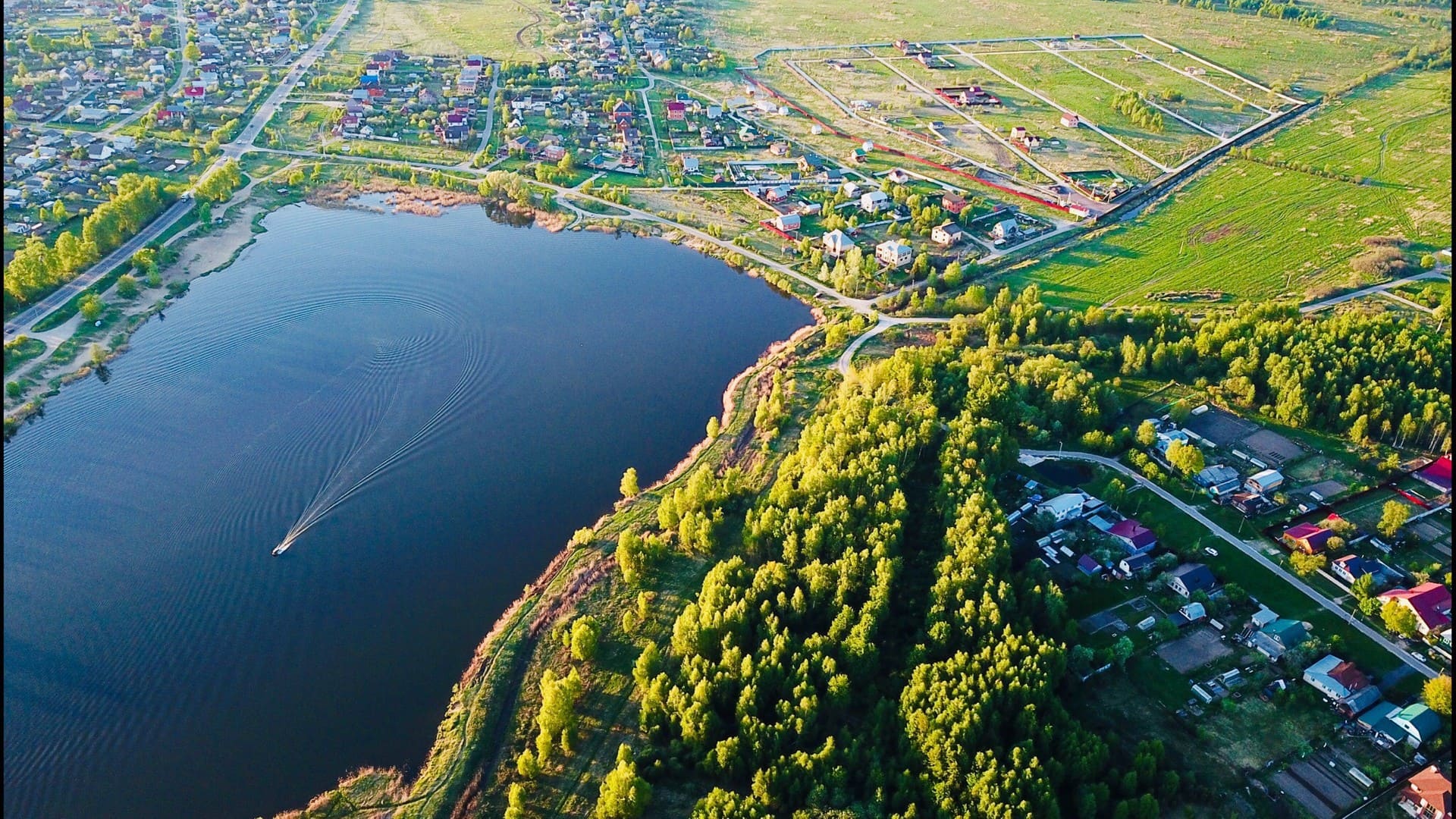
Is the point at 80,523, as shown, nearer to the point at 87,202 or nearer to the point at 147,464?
the point at 147,464

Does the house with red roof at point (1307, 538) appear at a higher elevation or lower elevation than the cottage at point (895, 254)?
lower

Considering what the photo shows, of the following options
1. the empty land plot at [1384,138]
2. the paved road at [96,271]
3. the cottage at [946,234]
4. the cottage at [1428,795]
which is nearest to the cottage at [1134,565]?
the cottage at [1428,795]

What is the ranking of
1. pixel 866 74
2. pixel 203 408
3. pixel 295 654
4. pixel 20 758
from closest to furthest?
pixel 20 758 < pixel 295 654 < pixel 203 408 < pixel 866 74

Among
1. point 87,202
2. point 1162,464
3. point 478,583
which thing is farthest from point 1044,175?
point 87,202

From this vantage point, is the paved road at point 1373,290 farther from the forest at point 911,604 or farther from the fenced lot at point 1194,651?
the fenced lot at point 1194,651

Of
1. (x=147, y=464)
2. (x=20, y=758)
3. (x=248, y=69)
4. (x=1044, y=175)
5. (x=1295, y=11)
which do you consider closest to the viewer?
(x=20, y=758)

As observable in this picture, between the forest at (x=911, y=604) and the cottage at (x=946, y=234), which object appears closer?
the forest at (x=911, y=604)

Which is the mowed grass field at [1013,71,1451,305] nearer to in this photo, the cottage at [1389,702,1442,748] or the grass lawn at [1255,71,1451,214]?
the grass lawn at [1255,71,1451,214]
